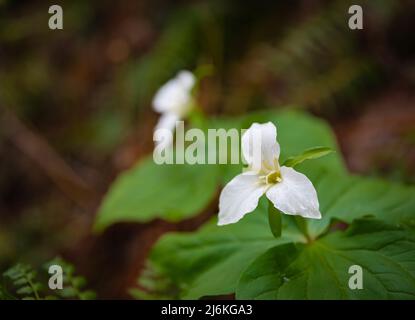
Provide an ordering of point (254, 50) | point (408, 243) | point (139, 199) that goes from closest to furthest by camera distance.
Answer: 1. point (408, 243)
2. point (139, 199)
3. point (254, 50)

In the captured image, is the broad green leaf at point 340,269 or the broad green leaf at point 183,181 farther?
the broad green leaf at point 183,181

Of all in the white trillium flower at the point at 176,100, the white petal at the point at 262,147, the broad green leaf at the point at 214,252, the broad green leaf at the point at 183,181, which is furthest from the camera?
the white trillium flower at the point at 176,100

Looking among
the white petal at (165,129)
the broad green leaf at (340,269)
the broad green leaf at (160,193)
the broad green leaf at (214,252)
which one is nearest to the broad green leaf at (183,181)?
the broad green leaf at (160,193)

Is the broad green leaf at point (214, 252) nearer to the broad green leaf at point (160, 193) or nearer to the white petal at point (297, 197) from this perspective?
the white petal at point (297, 197)

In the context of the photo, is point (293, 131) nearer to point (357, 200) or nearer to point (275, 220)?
point (357, 200)

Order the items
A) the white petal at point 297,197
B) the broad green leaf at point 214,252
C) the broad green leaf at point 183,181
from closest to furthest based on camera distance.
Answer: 1. the white petal at point 297,197
2. the broad green leaf at point 214,252
3. the broad green leaf at point 183,181

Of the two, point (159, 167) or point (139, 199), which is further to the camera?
point (159, 167)
